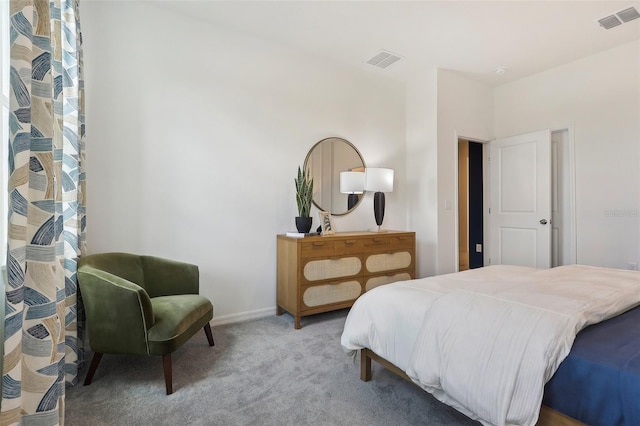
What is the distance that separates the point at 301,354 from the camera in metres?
2.21

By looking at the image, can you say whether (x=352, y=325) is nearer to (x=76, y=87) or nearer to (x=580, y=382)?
(x=580, y=382)

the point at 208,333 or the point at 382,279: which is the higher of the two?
the point at 382,279

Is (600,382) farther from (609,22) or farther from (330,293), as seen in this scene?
(609,22)

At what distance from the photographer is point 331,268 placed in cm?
288

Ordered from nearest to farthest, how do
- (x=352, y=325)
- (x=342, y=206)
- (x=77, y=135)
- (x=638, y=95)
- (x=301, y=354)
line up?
(x=352, y=325)
(x=77, y=135)
(x=301, y=354)
(x=638, y=95)
(x=342, y=206)

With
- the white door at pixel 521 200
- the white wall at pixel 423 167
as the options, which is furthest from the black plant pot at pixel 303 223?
the white door at pixel 521 200

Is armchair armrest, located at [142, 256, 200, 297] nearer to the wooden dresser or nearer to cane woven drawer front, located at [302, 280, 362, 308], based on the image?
the wooden dresser

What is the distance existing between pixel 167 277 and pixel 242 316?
2.91ft

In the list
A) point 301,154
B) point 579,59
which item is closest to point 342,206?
point 301,154

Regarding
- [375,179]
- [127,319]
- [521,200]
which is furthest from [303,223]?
[521,200]

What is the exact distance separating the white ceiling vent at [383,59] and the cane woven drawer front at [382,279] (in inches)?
Result: 94.5

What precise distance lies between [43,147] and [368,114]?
3.20 meters

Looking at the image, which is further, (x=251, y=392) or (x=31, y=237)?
(x=251, y=392)

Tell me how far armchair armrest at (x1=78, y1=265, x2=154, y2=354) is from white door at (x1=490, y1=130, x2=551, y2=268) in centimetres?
419
